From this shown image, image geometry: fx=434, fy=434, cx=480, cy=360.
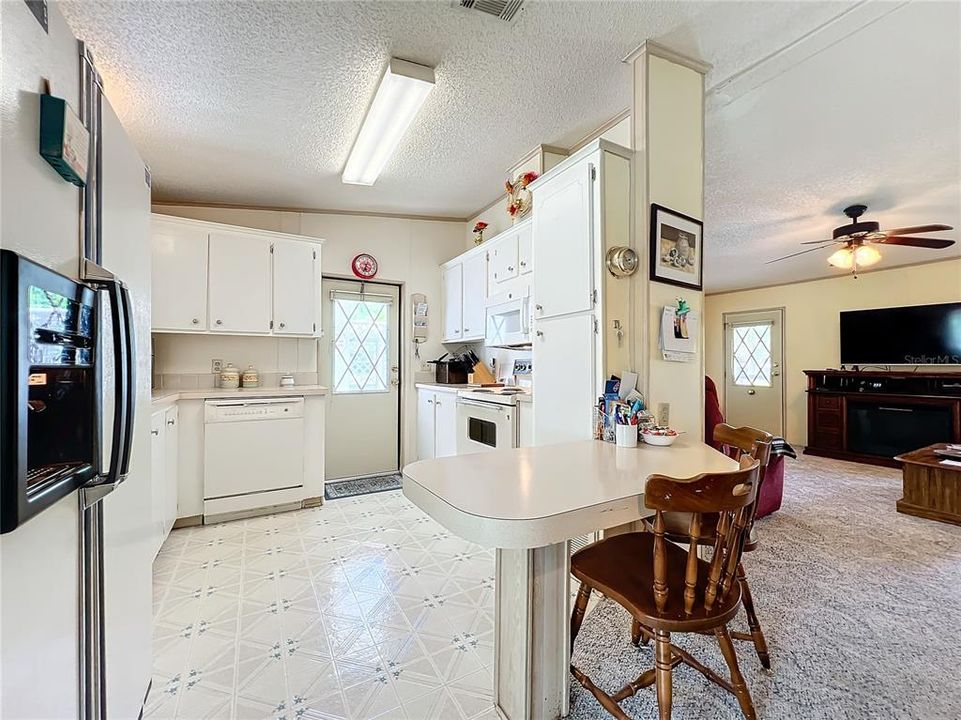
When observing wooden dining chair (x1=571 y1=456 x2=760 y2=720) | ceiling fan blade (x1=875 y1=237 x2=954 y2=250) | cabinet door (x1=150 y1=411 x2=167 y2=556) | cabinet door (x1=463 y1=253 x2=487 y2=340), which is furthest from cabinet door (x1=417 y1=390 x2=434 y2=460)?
ceiling fan blade (x1=875 y1=237 x2=954 y2=250)

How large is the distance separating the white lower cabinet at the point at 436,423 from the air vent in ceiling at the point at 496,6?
2600mm

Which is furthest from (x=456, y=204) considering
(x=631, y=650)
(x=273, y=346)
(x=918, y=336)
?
(x=918, y=336)

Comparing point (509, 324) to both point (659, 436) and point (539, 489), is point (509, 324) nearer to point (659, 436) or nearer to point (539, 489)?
point (659, 436)

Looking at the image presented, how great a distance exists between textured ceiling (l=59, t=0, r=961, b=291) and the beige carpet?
2538mm

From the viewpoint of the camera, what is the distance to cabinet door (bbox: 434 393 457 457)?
12.3ft

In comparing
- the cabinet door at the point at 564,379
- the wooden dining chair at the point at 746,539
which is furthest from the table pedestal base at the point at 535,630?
the cabinet door at the point at 564,379

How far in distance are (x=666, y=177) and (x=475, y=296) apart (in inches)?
83.9

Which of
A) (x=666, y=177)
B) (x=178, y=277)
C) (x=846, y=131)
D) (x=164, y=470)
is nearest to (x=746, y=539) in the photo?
(x=666, y=177)

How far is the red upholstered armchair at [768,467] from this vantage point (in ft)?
9.11

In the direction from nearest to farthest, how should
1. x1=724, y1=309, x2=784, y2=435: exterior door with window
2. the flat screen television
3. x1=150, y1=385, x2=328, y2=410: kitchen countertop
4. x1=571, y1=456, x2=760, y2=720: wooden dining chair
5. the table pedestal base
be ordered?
x1=571, y1=456, x2=760, y2=720: wooden dining chair
the table pedestal base
x1=150, y1=385, x2=328, y2=410: kitchen countertop
the flat screen television
x1=724, y1=309, x2=784, y2=435: exterior door with window

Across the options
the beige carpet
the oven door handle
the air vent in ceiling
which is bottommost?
the beige carpet

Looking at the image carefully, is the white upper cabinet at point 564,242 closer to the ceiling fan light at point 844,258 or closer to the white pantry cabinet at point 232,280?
the white pantry cabinet at point 232,280

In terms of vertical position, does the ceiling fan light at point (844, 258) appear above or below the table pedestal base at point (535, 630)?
above

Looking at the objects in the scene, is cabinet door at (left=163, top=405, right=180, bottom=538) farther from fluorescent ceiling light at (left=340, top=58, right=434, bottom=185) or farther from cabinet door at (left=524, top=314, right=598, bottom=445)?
cabinet door at (left=524, top=314, right=598, bottom=445)
